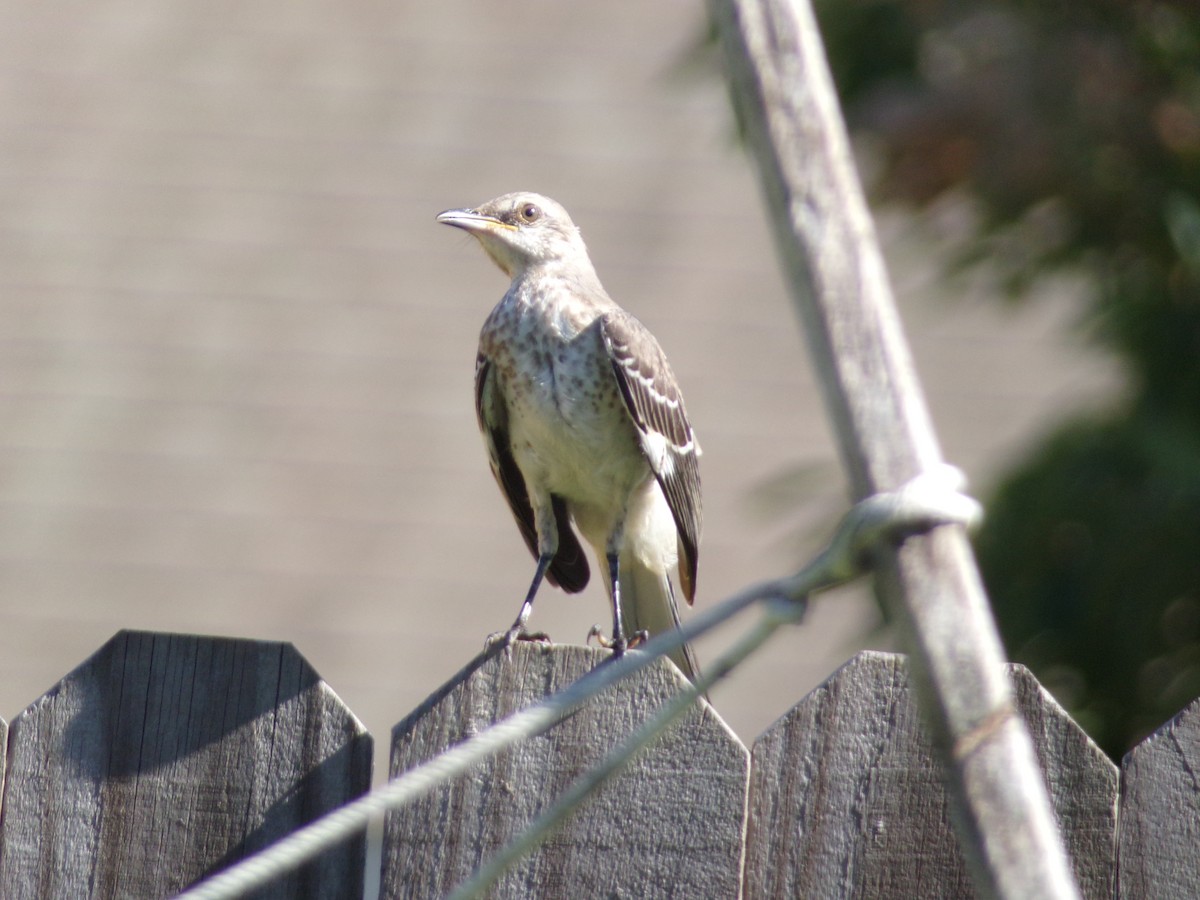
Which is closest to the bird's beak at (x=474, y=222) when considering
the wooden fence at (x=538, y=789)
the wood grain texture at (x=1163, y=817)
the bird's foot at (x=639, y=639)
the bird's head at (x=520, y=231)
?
the bird's head at (x=520, y=231)

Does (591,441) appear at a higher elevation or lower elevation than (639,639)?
higher

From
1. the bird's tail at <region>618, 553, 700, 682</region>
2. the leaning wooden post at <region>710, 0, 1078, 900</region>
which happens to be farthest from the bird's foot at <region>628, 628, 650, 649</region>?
the leaning wooden post at <region>710, 0, 1078, 900</region>

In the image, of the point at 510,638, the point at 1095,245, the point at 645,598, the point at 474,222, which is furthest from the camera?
the point at 474,222

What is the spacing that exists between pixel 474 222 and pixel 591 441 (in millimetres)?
935

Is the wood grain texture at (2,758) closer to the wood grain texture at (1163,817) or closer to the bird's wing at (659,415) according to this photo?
the wood grain texture at (1163,817)

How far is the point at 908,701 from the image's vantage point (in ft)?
7.04

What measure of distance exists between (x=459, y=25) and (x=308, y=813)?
6620 mm

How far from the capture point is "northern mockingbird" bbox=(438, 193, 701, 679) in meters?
3.95

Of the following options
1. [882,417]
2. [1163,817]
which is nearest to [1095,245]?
[1163,817]

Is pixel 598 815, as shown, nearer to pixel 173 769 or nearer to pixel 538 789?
pixel 538 789

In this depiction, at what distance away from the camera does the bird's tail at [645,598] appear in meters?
4.23

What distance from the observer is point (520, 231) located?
4535mm

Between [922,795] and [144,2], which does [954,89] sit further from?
[144,2]

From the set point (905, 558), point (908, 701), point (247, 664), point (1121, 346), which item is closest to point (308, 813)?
point (247, 664)
